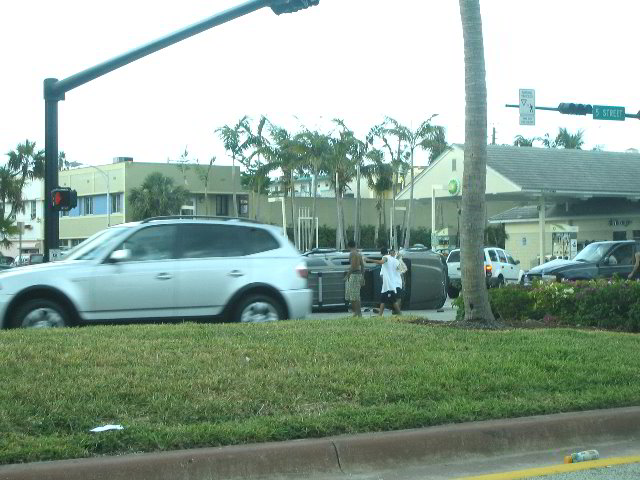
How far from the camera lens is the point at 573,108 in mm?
25406

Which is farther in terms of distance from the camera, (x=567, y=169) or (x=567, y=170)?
(x=567, y=169)

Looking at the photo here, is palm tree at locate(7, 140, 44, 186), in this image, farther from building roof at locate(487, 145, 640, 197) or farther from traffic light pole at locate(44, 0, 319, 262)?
traffic light pole at locate(44, 0, 319, 262)

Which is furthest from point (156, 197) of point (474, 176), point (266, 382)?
point (266, 382)

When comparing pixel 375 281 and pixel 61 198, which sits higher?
pixel 61 198

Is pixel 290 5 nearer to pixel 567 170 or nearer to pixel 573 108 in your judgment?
pixel 573 108

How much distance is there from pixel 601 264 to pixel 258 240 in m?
15.0

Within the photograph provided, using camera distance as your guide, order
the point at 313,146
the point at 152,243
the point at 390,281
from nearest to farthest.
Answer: the point at 152,243 < the point at 390,281 < the point at 313,146

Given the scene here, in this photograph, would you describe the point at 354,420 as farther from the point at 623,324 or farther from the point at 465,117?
the point at 623,324

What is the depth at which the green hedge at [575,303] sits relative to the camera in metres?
14.4

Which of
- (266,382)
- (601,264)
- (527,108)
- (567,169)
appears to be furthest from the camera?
(567,169)

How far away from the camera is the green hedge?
A: 1445 centimetres

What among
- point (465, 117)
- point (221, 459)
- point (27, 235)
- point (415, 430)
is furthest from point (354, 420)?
point (27, 235)

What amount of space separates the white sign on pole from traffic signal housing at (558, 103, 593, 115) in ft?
6.44

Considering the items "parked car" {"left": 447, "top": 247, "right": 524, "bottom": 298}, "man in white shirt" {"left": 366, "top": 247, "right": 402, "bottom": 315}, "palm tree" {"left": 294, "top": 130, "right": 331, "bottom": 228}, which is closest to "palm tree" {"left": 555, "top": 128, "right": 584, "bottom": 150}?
"palm tree" {"left": 294, "top": 130, "right": 331, "bottom": 228}
